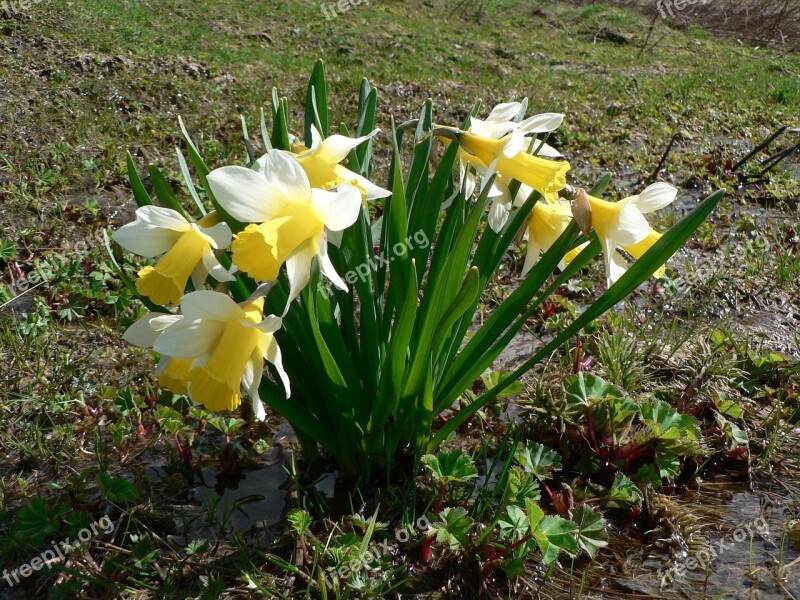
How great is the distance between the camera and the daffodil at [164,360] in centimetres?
114

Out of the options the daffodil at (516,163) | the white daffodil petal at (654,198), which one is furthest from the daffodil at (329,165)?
the white daffodil petal at (654,198)

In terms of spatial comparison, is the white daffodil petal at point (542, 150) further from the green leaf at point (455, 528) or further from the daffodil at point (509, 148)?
the green leaf at point (455, 528)

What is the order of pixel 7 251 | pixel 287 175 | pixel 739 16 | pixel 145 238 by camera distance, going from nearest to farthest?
pixel 287 175 → pixel 145 238 → pixel 7 251 → pixel 739 16

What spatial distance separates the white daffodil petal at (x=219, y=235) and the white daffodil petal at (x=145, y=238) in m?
0.08

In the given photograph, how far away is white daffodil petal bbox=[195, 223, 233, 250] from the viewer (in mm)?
1080

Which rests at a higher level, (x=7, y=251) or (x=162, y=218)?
(x=162, y=218)

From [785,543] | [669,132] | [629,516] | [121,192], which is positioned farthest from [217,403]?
[669,132]

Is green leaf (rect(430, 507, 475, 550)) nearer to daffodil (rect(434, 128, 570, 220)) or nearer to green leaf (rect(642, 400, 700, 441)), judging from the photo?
green leaf (rect(642, 400, 700, 441))

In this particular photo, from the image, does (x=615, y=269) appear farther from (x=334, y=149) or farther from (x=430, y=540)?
(x=430, y=540)

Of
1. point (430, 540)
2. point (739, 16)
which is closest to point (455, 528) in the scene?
point (430, 540)

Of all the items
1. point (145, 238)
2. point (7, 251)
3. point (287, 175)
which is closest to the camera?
point (287, 175)

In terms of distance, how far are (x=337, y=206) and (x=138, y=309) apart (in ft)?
5.23

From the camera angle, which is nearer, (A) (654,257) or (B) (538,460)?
(A) (654,257)

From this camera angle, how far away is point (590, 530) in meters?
1.42
